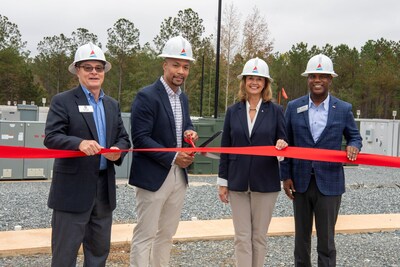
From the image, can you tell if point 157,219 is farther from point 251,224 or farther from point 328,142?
point 328,142

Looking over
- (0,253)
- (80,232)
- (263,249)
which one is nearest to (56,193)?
(80,232)

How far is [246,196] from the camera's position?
4453mm

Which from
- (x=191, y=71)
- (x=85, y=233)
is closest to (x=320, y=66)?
(x=85, y=233)

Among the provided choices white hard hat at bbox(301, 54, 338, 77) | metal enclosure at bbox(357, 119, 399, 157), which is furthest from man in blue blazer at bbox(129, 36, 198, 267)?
metal enclosure at bbox(357, 119, 399, 157)

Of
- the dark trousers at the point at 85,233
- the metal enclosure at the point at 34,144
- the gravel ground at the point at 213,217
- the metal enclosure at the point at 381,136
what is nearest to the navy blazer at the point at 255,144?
the dark trousers at the point at 85,233

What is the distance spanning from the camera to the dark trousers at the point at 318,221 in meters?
4.46

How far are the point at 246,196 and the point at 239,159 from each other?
1.17 feet

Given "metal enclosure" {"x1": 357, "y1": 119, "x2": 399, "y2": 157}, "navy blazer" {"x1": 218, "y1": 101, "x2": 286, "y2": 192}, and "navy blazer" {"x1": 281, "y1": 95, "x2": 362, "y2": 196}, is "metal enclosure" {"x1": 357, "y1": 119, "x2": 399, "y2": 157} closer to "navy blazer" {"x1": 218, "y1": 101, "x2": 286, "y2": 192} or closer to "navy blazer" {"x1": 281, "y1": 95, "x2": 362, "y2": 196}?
"navy blazer" {"x1": 281, "y1": 95, "x2": 362, "y2": 196}

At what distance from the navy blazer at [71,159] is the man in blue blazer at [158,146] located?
0.52m

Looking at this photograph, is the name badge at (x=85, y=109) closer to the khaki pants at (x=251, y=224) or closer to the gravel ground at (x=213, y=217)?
the khaki pants at (x=251, y=224)

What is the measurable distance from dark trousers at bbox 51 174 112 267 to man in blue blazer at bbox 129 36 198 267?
38 centimetres

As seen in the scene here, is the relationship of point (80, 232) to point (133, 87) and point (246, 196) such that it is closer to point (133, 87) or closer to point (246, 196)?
point (246, 196)

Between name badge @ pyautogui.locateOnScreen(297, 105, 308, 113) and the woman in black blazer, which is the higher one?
name badge @ pyautogui.locateOnScreen(297, 105, 308, 113)

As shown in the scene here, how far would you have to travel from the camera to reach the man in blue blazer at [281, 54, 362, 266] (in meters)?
4.46
